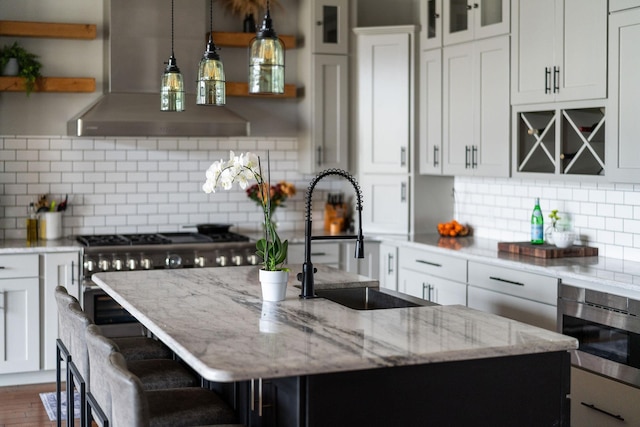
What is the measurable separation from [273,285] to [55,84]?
3558 mm

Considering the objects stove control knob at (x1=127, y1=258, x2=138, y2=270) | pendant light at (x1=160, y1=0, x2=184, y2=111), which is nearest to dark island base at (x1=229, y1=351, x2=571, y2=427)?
pendant light at (x1=160, y1=0, x2=184, y2=111)

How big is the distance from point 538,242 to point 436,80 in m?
1.61

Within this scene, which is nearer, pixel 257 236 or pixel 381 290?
pixel 381 290

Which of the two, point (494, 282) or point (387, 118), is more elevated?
point (387, 118)

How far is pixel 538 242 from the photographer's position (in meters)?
6.03

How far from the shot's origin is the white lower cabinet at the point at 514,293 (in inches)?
204

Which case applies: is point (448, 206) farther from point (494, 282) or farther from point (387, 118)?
point (494, 282)

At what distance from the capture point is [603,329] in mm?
4801

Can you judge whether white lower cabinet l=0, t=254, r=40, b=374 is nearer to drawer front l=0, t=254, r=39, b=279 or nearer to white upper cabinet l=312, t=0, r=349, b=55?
drawer front l=0, t=254, r=39, b=279

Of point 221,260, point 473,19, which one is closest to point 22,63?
point 221,260

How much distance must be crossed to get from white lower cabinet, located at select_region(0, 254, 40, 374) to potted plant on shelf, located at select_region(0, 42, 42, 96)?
131cm

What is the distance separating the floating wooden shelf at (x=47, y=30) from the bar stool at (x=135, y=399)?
3806 mm

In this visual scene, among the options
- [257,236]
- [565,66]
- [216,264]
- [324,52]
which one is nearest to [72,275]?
[216,264]

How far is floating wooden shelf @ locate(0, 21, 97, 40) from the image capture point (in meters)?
6.71
